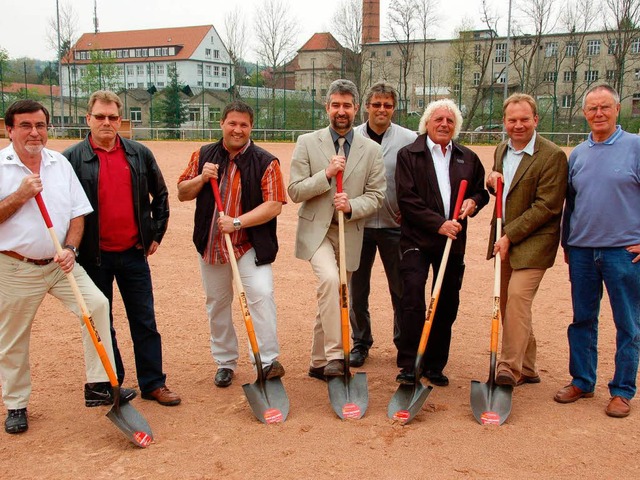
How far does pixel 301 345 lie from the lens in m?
6.31

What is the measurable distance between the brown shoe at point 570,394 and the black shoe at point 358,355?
1.66 m

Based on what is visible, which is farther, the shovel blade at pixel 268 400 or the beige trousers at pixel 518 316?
the beige trousers at pixel 518 316

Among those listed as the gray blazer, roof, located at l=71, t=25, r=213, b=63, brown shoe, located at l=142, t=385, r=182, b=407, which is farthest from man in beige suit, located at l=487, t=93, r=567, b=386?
roof, located at l=71, t=25, r=213, b=63

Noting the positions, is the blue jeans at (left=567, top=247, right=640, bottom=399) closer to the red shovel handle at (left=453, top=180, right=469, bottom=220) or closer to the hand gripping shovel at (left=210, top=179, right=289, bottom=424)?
the red shovel handle at (left=453, top=180, right=469, bottom=220)

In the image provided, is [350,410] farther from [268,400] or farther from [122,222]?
[122,222]

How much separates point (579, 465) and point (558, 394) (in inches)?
42.1

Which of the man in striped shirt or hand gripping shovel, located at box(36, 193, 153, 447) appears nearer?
hand gripping shovel, located at box(36, 193, 153, 447)

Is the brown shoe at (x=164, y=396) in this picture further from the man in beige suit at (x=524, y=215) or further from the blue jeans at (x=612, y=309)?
the blue jeans at (x=612, y=309)

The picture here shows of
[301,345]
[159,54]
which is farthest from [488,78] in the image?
[301,345]

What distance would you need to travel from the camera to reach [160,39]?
7912 cm

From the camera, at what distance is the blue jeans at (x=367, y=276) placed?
5707 millimetres

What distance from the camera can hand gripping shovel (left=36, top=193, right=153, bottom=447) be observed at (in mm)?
4172

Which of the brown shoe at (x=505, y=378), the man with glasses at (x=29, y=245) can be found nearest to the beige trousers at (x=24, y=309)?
the man with glasses at (x=29, y=245)

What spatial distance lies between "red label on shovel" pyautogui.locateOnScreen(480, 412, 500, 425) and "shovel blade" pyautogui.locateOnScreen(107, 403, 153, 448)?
2.22 m
